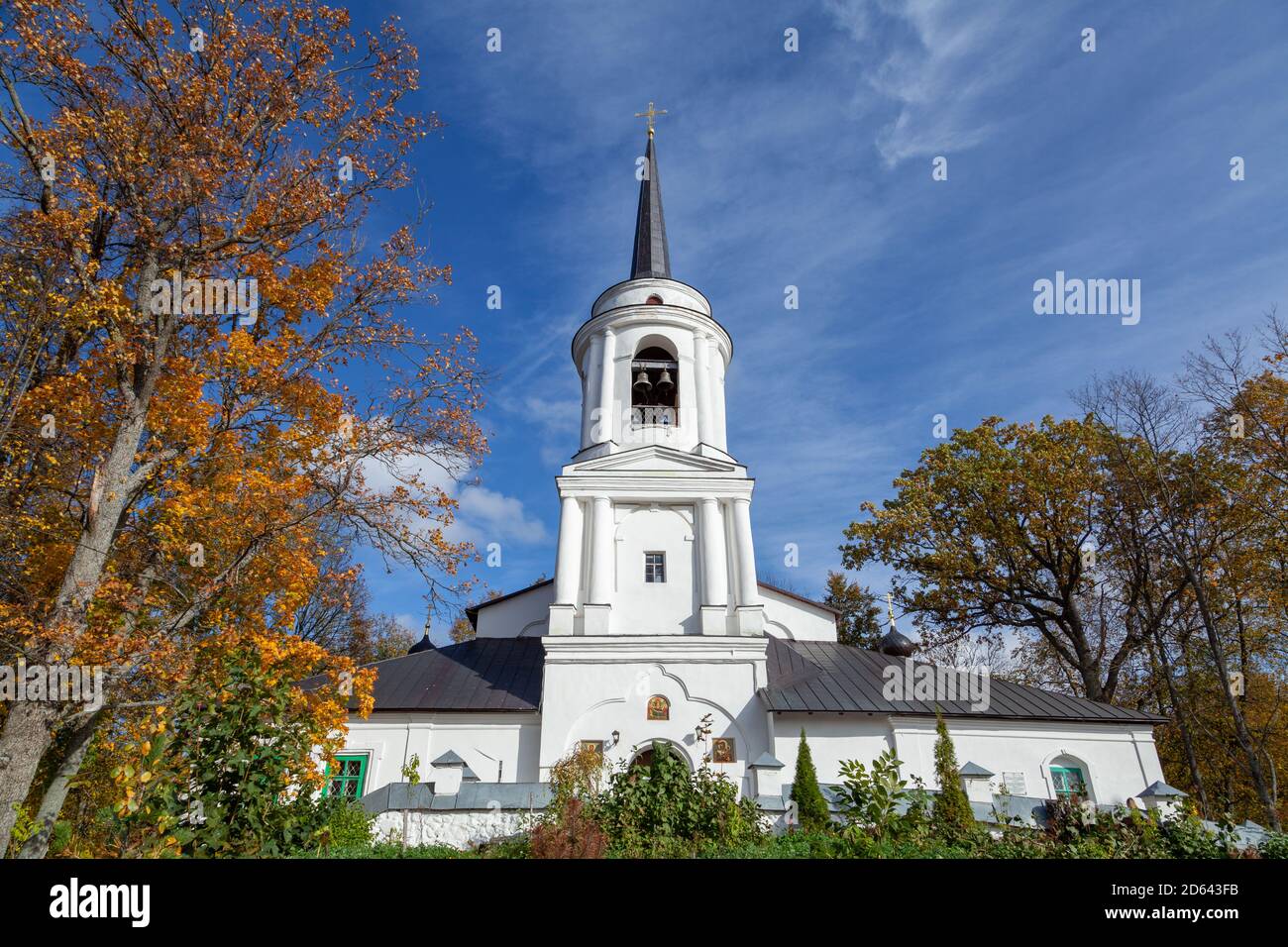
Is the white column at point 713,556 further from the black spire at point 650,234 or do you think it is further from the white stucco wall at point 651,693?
the black spire at point 650,234

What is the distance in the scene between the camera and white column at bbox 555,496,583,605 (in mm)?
15570

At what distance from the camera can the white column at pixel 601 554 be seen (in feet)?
50.8

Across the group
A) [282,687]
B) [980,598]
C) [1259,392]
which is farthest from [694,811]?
[1259,392]

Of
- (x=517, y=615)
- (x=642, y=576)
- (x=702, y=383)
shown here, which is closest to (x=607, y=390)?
(x=702, y=383)

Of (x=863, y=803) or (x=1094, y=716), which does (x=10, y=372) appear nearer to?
(x=863, y=803)

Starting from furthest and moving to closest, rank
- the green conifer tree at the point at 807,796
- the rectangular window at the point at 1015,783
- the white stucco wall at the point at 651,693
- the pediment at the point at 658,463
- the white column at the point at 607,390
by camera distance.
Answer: the white column at the point at 607,390
the pediment at the point at 658,463
the rectangular window at the point at 1015,783
the white stucco wall at the point at 651,693
the green conifer tree at the point at 807,796

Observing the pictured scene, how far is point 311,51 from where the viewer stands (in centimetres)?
1116

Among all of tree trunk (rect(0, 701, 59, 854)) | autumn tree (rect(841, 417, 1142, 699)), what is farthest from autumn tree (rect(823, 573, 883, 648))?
tree trunk (rect(0, 701, 59, 854))

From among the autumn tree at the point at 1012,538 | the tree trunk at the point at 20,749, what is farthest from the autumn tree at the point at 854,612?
the tree trunk at the point at 20,749

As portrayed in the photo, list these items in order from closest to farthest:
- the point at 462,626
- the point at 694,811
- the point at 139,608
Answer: the point at 694,811
the point at 139,608
the point at 462,626

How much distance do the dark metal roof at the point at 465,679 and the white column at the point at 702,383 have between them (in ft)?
23.5

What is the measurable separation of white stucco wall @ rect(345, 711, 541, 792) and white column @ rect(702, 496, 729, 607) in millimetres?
4716
